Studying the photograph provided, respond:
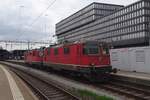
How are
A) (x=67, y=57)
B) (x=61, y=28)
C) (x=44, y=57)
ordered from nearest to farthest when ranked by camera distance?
(x=67, y=57) < (x=44, y=57) < (x=61, y=28)

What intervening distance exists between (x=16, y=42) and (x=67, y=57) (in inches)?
3027

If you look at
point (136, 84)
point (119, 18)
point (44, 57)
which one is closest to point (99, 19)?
point (119, 18)

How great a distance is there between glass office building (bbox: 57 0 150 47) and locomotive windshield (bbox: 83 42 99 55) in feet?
163

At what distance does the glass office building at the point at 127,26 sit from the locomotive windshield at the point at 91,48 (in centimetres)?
4959

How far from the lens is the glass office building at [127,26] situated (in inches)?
3209

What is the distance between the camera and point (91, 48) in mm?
21859

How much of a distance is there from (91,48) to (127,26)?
2704 inches

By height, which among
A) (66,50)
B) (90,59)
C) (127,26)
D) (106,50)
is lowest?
(90,59)

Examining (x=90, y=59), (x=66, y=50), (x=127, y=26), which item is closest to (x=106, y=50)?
(x=90, y=59)

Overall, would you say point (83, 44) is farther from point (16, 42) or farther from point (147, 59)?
point (16, 42)

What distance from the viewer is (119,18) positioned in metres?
91.9

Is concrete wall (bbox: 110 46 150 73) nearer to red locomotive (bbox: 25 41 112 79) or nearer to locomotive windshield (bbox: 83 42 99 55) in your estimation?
red locomotive (bbox: 25 41 112 79)

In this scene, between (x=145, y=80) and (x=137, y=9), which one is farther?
(x=137, y=9)

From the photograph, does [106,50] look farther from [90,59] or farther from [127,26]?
[127,26]
